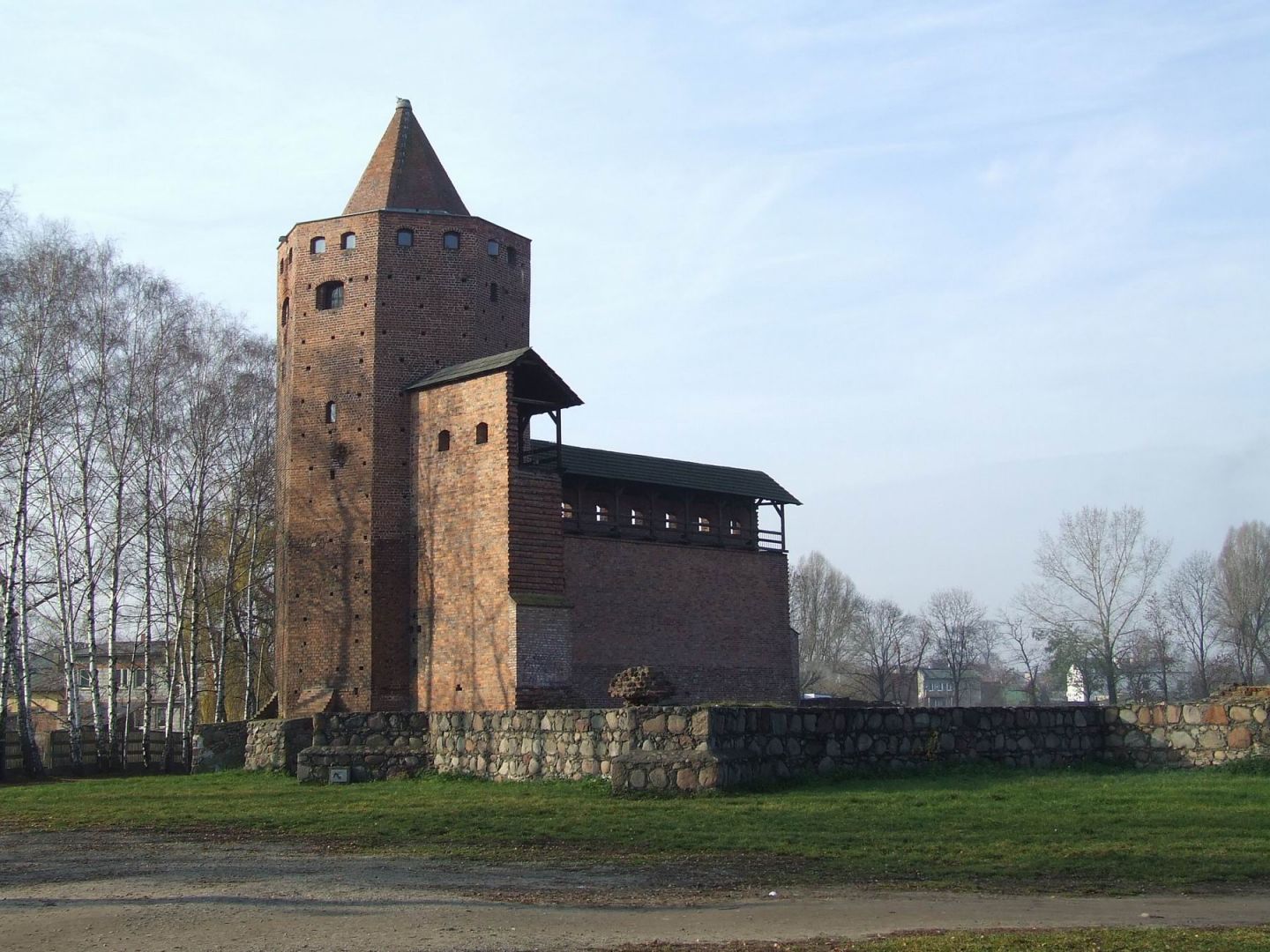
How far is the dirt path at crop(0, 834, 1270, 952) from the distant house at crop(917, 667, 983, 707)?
285 feet

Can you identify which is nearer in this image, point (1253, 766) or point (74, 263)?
point (1253, 766)

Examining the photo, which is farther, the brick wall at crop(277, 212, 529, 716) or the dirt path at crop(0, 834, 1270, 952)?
the brick wall at crop(277, 212, 529, 716)

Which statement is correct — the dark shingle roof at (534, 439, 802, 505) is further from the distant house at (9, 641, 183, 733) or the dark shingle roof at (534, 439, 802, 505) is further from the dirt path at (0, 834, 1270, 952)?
the dirt path at (0, 834, 1270, 952)

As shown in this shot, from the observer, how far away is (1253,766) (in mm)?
14242

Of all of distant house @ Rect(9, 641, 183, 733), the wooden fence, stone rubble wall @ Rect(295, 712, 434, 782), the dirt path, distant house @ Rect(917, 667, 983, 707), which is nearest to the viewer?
the dirt path

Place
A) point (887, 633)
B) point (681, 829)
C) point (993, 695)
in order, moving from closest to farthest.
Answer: point (681, 829) < point (887, 633) < point (993, 695)

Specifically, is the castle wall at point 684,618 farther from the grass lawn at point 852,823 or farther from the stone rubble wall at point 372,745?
the grass lawn at point 852,823

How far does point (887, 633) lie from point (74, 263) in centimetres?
6138

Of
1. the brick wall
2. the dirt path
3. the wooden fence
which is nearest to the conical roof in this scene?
the brick wall

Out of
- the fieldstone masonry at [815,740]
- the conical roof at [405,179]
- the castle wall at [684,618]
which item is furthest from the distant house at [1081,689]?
the fieldstone masonry at [815,740]

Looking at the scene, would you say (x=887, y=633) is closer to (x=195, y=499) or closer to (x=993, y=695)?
(x=993, y=695)

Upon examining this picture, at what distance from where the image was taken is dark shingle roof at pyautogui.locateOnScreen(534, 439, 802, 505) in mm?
29109

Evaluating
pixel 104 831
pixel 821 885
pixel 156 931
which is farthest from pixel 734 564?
pixel 156 931

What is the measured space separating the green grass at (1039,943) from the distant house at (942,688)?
88.3 m
